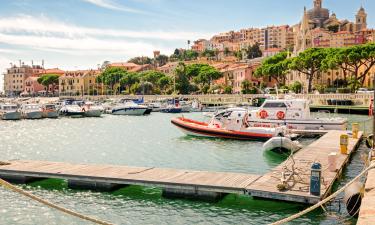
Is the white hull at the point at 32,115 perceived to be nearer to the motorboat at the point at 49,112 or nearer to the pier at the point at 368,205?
the motorboat at the point at 49,112

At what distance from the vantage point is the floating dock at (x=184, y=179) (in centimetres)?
1578

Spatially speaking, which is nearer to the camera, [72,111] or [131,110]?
[72,111]

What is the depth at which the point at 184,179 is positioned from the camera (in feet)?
57.9

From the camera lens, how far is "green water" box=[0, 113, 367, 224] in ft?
50.0

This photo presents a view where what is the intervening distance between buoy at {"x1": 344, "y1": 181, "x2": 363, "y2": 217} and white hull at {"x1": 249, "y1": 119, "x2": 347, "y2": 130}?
23097 mm

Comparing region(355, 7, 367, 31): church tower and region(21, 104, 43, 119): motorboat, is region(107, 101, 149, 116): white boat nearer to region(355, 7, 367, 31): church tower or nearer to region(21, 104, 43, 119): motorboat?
region(21, 104, 43, 119): motorboat

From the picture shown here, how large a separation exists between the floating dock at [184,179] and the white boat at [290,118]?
15719 millimetres

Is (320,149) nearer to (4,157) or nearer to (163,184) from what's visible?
(163,184)

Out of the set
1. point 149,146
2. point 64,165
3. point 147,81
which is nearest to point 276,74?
point 147,81

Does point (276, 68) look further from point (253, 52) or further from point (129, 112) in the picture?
point (253, 52)

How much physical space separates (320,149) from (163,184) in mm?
11835

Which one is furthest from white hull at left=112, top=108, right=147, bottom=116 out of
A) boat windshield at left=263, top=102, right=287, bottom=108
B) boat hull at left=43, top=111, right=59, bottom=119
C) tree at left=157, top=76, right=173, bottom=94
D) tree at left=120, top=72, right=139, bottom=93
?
tree at left=120, top=72, right=139, bottom=93

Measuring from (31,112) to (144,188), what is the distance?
5334 centimetres

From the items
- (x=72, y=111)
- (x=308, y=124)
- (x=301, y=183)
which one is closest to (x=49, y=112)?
(x=72, y=111)
